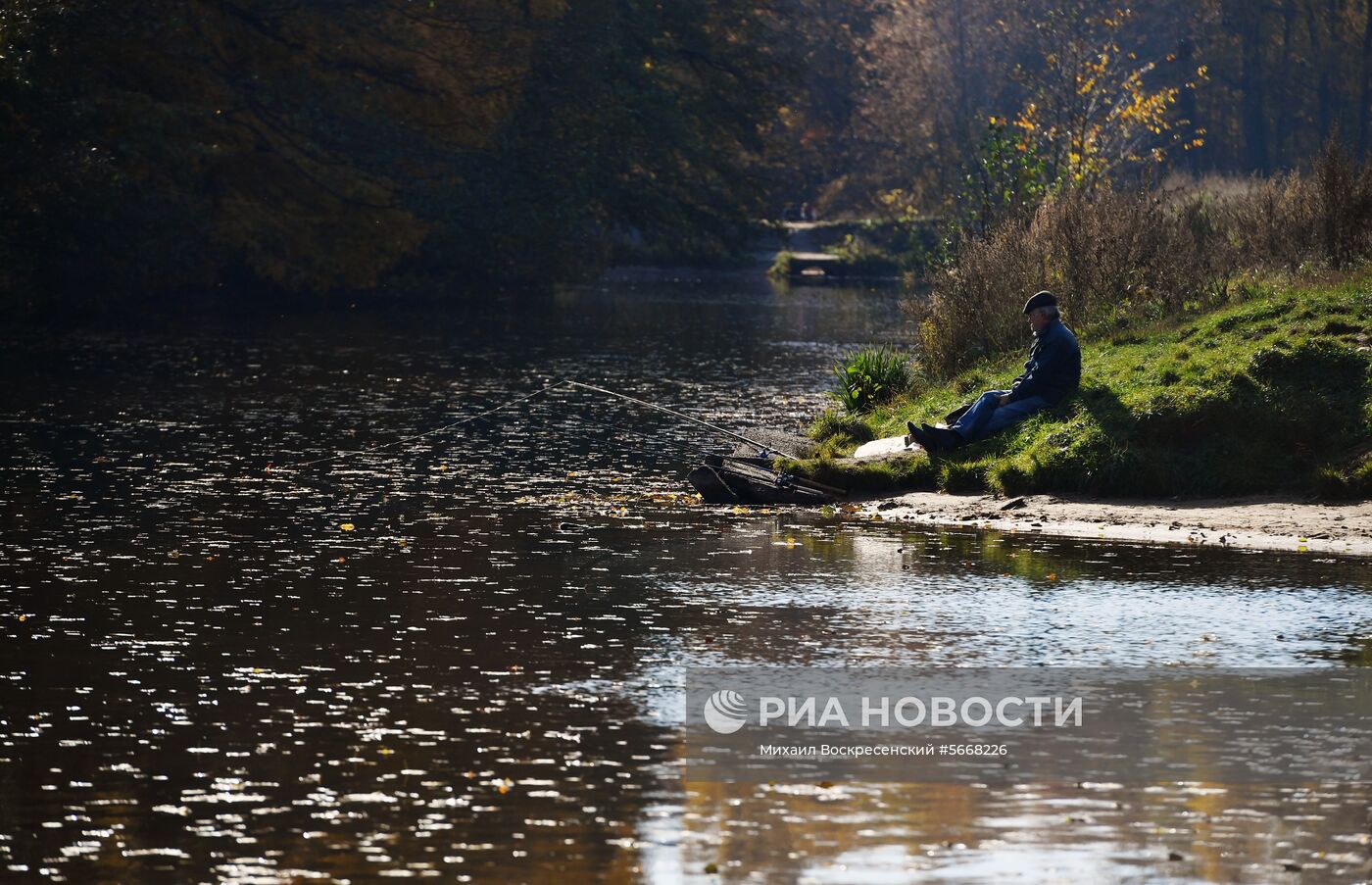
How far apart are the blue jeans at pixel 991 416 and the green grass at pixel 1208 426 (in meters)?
0.11

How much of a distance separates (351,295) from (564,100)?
7.82m

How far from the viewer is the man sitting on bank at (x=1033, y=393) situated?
17656 mm

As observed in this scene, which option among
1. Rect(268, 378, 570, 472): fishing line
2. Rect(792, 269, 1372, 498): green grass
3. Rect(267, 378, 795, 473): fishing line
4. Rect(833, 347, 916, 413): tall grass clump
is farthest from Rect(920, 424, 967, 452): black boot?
Rect(268, 378, 570, 472): fishing line

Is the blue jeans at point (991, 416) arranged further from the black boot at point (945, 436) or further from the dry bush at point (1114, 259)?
the dry bush at point (1114, 259)

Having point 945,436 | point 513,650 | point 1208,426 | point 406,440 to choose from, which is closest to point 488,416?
point 406,440

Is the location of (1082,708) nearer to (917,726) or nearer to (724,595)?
(917,726)

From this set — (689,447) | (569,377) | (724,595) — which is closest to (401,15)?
(569,377)

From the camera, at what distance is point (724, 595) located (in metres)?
13.0

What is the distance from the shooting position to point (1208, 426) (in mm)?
16688

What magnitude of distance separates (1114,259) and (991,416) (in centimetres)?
578

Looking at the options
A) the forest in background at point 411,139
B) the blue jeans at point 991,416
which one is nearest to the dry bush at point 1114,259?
the forest in background at point 411,139

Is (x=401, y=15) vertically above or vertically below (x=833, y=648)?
above

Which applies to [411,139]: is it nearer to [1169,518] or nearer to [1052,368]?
[1052,368]

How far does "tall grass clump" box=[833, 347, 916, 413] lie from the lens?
22.4 metres
